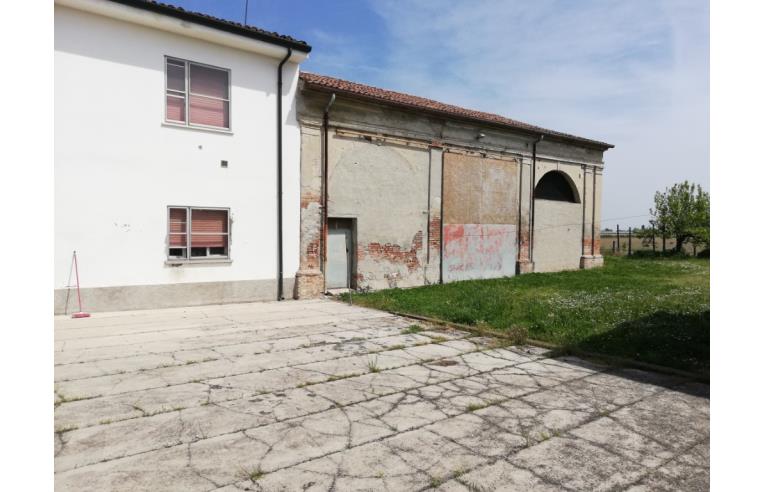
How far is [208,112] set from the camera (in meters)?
10.5

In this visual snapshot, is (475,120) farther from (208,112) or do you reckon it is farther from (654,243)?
(654,243)

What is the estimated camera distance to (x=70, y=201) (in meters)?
8.99

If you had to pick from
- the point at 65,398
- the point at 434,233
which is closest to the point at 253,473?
the point at 65,398

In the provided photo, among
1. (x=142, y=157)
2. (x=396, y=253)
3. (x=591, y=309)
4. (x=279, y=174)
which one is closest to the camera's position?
(x=591, y=309)

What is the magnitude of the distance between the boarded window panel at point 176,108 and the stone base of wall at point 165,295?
3620 millimetres

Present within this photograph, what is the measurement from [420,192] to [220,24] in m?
6.95

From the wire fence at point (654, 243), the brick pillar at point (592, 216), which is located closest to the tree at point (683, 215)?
the wire fence at point (654, 243)

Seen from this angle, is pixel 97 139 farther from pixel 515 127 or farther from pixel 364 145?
pixel 515 127

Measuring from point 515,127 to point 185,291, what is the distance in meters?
12.2

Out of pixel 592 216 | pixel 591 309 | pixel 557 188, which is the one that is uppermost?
pixel 557 188

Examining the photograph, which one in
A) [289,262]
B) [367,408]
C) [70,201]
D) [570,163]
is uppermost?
[570,163]

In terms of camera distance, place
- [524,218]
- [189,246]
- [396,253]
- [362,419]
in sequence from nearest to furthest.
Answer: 1. [362,419]
2. [189,246]
3. [396,253]
4. [524,218]

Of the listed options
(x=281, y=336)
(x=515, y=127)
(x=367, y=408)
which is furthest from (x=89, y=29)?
(x=515, y=127)

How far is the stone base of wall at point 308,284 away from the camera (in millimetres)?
11516
